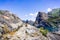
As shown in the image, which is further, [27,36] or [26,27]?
[26,27]

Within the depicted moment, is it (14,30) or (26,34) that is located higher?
(14,30)

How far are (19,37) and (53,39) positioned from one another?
36.9ft

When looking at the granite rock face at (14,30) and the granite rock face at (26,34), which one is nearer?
the granite rock face at (14,30)

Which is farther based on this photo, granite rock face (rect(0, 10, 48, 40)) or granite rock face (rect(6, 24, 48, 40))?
granite rock face (rect(6, 24, 48, 40))

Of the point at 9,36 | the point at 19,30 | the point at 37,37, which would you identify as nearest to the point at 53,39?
the point at 37,37

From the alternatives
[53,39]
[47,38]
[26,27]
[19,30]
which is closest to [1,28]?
[19,30]

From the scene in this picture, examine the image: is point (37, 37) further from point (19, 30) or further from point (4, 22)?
point (4, 22)

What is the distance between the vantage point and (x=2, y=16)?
1340 inches

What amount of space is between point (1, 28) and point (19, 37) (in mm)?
4009

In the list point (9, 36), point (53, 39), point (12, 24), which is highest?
point (12, 24)

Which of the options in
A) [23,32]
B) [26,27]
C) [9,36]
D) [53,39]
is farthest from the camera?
[53,39]

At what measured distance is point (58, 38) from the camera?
39156 millimetres

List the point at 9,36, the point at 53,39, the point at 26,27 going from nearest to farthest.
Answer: the point at 9,36 → the point at 26,27 → the point at 53,39

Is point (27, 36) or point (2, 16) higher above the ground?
point (2, 16)
